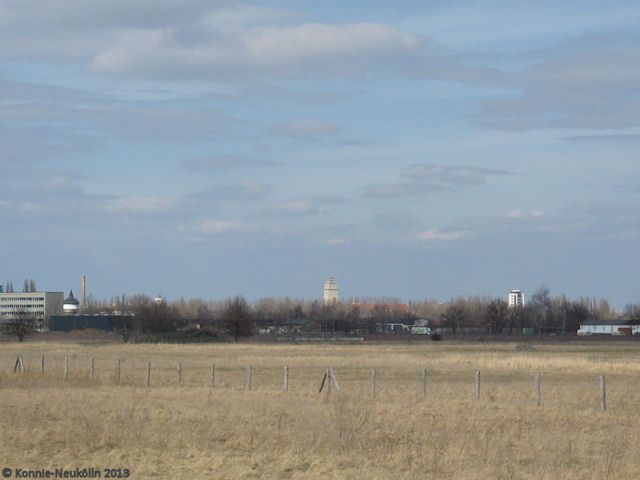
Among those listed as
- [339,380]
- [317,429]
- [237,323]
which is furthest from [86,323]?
[317,429]

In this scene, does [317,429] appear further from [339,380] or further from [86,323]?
[86,323]

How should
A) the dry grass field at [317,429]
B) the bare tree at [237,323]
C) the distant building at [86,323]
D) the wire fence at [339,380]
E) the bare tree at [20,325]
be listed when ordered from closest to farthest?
the dry grass field at [317,429]
the wire fence at [339,380]
the bare tree at [20,325]
the bare tree at [237,323]
the distant building at [86,323]

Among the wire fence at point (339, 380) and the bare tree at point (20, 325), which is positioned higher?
the bare tree at point (20, 325)

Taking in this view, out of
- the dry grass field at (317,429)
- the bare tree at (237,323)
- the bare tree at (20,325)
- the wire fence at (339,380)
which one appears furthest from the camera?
the bare tree at (237,323)

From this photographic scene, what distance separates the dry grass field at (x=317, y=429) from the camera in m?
21.7

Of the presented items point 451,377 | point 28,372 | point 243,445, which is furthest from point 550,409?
point 28,372

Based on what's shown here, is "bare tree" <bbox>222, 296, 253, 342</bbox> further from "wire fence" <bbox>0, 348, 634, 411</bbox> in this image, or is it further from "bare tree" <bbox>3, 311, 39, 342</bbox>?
"wire fence" <bbox>0, 348, 634, 411</bbox>

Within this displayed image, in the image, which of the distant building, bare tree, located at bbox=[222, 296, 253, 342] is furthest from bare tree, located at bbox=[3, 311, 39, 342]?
the distant building

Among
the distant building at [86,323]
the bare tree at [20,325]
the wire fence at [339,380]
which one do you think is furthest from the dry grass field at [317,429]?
the distant building at [86,323]

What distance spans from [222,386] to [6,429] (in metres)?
21.2

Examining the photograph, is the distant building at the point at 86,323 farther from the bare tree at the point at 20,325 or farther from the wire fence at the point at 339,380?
the wire fence at the point at 339,380

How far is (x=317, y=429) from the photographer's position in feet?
90.2

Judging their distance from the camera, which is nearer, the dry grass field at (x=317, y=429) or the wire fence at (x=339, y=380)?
the dry grass field at (x=317, y=429)

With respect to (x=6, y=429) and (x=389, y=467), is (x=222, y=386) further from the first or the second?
(x=389, y=467)
